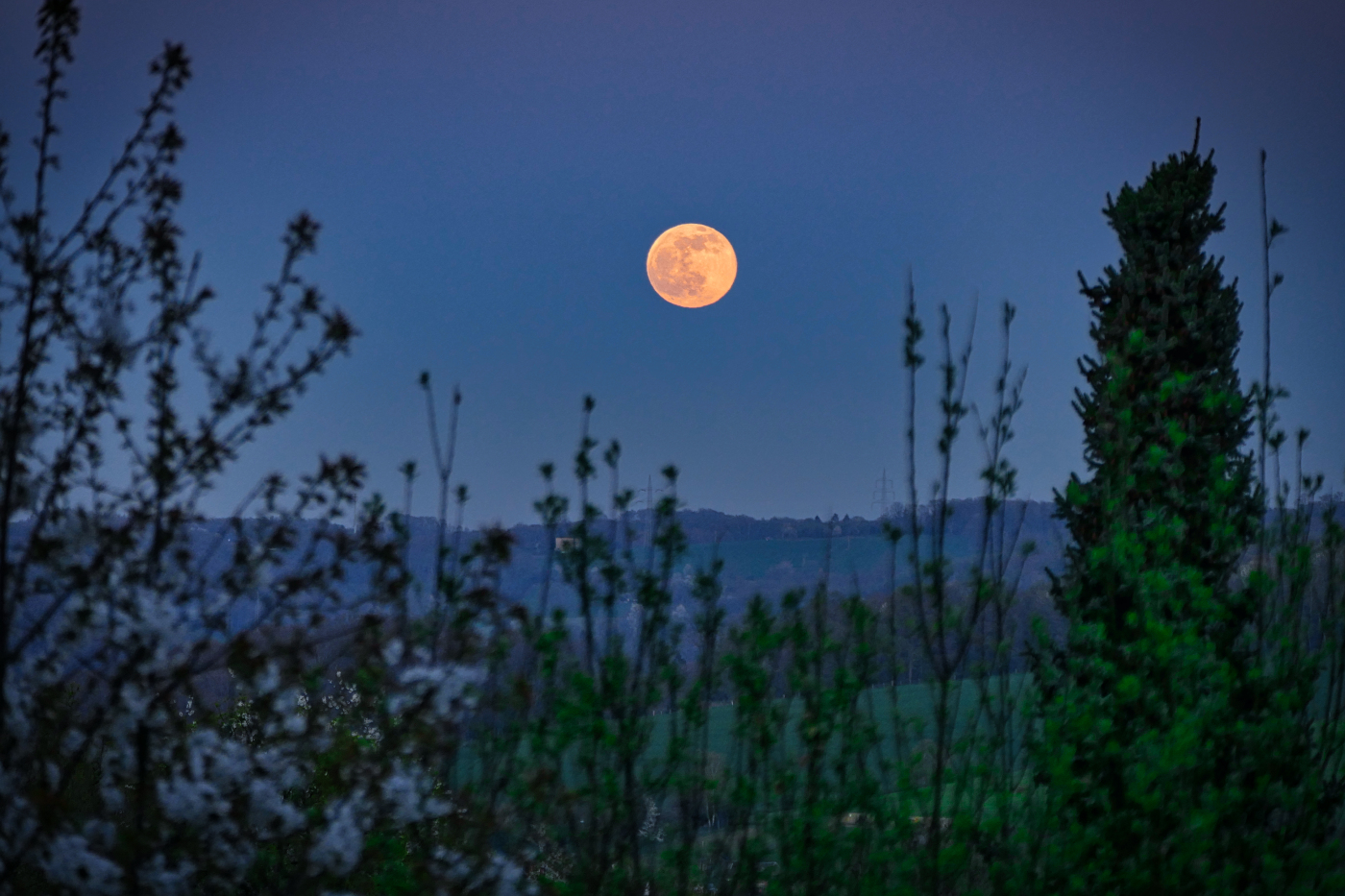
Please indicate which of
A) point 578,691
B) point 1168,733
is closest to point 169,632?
point 578,691

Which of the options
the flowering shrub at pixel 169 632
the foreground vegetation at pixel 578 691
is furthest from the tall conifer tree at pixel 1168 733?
the flowering shrub at pixel 169 632

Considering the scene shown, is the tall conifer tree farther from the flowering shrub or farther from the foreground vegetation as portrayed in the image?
the flowering shrub

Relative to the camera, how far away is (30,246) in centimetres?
258

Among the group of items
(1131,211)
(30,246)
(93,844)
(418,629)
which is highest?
(1131,211)

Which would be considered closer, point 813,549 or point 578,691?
point 578,691

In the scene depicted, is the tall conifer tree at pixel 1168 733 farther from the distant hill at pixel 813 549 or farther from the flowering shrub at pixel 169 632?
the flowering shrub at pixel 169 632

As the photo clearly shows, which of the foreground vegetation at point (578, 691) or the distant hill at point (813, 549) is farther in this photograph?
the distant hill at point (813, 549)

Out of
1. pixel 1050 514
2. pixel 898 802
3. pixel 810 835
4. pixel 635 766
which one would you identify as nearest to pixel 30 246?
pixel 635 766

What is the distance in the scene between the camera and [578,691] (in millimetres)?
3098

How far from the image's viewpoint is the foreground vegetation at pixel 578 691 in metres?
2.42

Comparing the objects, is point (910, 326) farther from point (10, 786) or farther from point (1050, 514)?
point (1050, 514)

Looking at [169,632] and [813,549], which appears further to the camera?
[813,549]

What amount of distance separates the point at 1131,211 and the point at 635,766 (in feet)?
17.4

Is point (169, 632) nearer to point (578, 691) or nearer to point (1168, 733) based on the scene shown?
point (578, 691)
